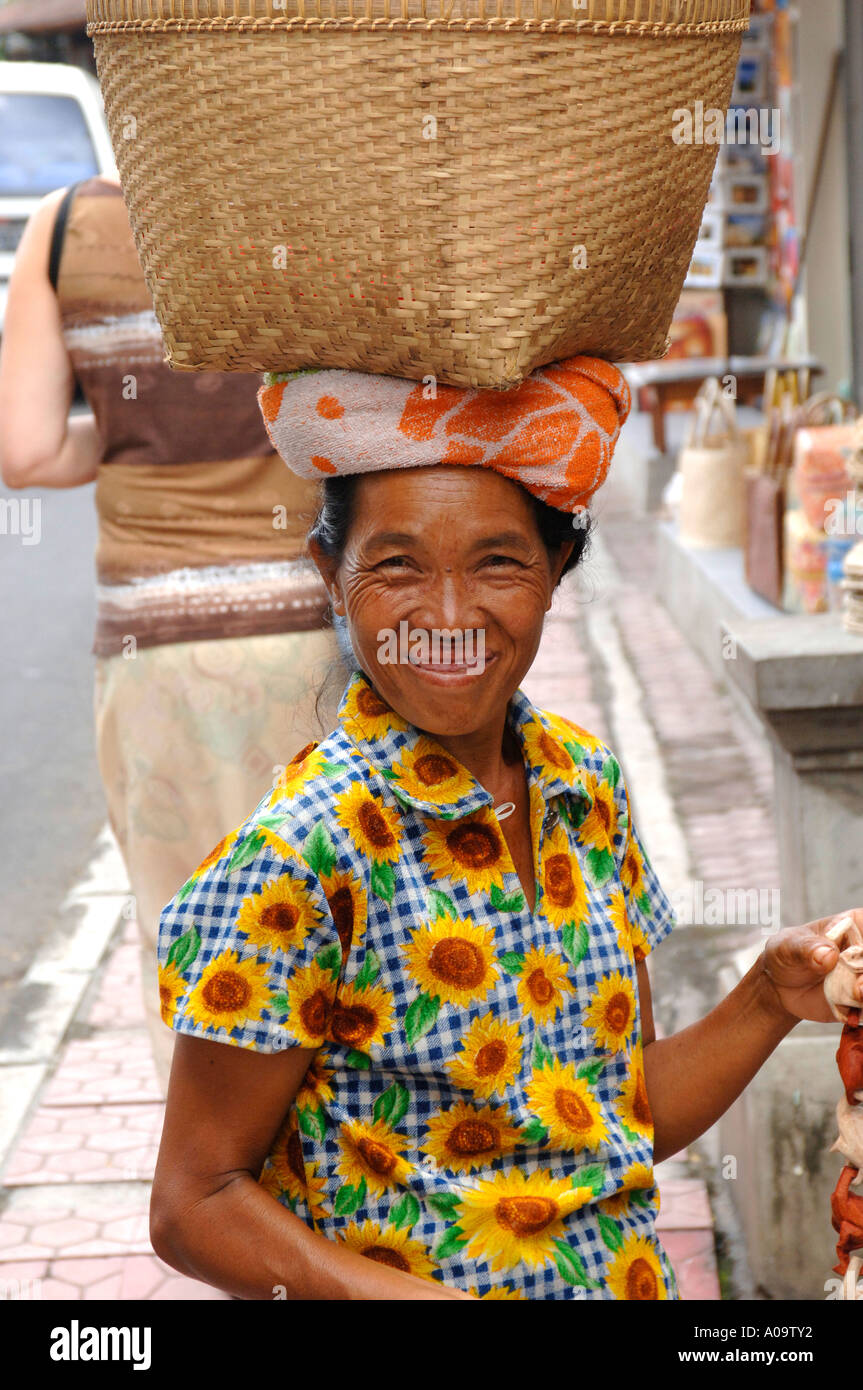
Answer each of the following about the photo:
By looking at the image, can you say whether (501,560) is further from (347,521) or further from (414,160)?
(414,160)

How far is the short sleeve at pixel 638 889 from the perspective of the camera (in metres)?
1.76

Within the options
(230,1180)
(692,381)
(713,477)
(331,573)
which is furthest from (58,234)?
(692,381)

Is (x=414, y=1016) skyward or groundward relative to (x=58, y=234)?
groundward

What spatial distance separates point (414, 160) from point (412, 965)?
721 millimetres

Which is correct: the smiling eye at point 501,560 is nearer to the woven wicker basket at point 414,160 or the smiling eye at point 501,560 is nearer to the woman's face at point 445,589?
the woman's face at point 445,589

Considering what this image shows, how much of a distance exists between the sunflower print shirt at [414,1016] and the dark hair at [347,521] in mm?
187

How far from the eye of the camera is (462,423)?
1463 millimetres

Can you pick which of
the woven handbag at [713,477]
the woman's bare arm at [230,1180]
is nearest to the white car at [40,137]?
the woven handbag at [713,477]

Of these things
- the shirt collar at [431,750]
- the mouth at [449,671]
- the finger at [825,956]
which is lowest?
the finger at [825,956]

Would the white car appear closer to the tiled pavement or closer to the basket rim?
the tiled pavement

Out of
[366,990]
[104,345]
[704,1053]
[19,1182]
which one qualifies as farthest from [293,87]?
[19,1182]

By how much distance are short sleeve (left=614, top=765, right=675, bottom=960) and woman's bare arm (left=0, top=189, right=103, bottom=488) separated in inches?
59.7

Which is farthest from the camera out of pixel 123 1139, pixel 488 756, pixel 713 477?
pixel 713 477

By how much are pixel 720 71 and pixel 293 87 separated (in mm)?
395
